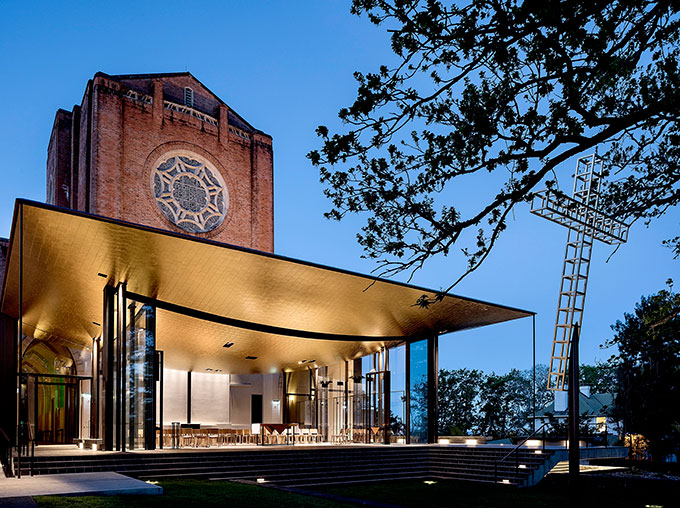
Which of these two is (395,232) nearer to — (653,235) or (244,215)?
(244,215)

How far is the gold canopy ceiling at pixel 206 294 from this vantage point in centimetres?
1205

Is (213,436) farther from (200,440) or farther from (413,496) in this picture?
(413,496)

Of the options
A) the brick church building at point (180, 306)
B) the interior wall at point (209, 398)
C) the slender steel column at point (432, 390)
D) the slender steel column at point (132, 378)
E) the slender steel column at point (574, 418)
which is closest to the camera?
the slender steel column at point (574, 418)

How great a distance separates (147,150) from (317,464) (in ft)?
53.3

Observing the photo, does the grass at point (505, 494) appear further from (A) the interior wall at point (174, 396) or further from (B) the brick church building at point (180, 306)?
(A) the interior wall at point (174, 396)

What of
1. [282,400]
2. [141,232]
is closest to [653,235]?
[282,400]

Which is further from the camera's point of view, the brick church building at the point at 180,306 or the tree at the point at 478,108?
the brick church building at the point at 180,306

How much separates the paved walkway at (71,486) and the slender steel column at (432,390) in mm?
13218

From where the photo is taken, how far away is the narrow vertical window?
95.6 ft

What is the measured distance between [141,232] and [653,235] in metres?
133

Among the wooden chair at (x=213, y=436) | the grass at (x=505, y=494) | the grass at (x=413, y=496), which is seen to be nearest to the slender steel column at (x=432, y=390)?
the grass at (x=413, y=496)

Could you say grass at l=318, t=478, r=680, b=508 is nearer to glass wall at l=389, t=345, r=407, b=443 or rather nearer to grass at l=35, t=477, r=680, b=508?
grass at l=35, t=477, r=680, b=508

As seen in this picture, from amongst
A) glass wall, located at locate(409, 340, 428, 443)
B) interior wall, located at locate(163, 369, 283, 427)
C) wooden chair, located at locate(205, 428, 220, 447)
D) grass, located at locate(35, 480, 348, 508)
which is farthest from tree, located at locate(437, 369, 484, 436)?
grass, located at locate(35, 480, 348, 508)

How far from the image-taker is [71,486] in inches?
354
